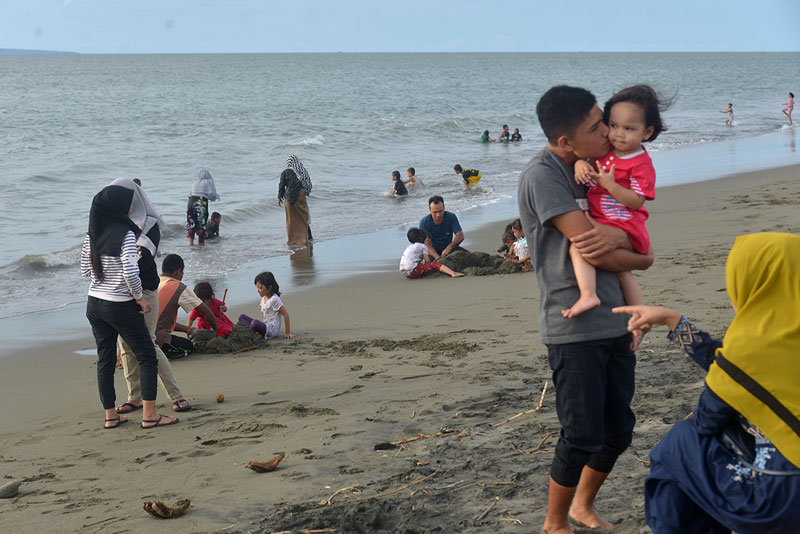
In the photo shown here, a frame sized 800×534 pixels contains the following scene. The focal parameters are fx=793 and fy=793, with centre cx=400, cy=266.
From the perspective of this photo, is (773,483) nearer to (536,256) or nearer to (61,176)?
(536,256)

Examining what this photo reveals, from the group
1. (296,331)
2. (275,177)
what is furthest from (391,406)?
(275,177)

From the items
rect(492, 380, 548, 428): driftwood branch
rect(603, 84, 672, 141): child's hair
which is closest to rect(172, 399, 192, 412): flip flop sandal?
rect(492, 380, 548, 428): driftwood branch

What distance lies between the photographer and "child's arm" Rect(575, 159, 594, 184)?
9.55 ft

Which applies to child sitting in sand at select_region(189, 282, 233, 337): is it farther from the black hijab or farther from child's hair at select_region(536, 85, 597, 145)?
child's hair at select_region(536, 85, 597, 145)

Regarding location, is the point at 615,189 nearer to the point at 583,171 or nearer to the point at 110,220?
the point at 583,171

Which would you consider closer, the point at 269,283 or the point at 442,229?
the point at 269,283

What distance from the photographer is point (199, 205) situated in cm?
1434

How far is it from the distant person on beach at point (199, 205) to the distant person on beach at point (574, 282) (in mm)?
12036

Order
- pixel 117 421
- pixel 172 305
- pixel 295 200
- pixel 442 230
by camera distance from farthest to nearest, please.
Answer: pixel 295 200, pixel 442 230, pixel 172 305, pixel 117 421

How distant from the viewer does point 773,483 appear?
2205 mm

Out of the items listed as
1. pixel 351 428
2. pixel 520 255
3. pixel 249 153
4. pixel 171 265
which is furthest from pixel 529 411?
pixel 249 153

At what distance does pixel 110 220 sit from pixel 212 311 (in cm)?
236

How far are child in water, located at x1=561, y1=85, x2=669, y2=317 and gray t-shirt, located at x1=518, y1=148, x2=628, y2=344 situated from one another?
0.05m

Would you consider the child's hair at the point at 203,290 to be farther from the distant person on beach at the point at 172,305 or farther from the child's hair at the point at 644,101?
the child's hair at the point at 644,101
